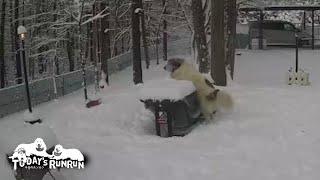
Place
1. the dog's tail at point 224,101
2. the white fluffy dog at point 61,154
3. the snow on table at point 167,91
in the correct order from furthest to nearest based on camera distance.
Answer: the dog's tail at point 224,101 → the snow on table at point 167,91 → the white fluffy dog at point 61,154

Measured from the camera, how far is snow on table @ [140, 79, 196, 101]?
10499 mm

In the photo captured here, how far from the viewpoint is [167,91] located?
10578mm

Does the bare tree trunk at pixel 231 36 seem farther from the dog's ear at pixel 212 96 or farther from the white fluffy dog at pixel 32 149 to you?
the white fluffy dog at pixel 32 149

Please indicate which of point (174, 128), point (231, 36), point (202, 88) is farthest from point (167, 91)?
point (231, 36)

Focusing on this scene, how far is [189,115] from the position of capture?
429 inches

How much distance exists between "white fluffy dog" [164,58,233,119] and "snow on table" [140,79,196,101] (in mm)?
566

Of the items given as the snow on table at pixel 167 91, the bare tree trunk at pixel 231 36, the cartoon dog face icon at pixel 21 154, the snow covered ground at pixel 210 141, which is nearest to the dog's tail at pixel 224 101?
the snow covered ground at pixel 210 141

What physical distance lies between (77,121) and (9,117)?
15.7 feet

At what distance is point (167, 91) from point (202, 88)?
131 cm

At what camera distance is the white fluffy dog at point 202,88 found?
11.6 m

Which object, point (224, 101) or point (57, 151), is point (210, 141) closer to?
point (224, 101)

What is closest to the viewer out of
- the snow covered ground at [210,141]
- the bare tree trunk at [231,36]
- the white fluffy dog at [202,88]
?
the snow covered ground at [210,141]

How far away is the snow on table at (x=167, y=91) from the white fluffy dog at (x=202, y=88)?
566 millimetres

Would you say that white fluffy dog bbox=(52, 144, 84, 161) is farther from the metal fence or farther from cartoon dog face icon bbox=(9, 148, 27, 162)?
the metal fence
